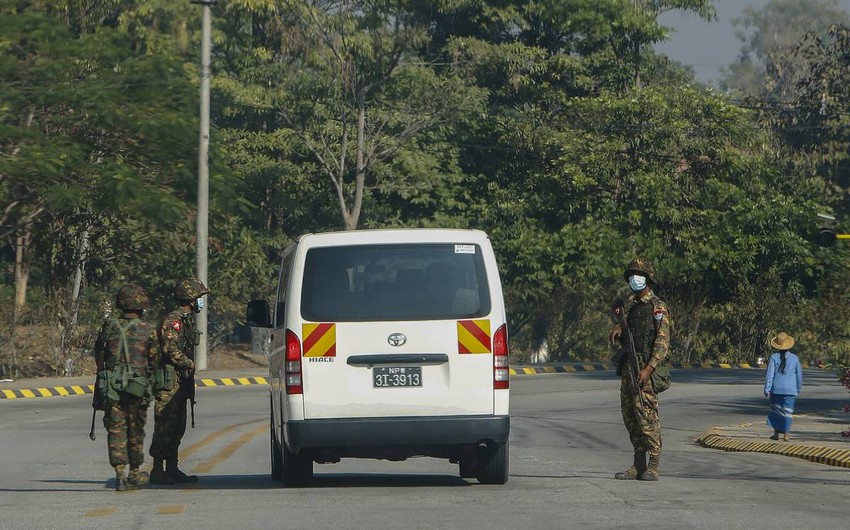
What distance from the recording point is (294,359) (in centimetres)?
1199

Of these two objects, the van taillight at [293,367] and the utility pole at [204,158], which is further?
the utility pole at [204,158]

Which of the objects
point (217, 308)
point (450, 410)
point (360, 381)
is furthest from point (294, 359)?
point (217, 308)

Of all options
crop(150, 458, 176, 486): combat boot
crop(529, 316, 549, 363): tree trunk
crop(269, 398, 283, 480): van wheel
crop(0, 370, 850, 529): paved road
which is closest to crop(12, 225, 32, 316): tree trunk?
crop(529, 316, 549, 363): tree trunk

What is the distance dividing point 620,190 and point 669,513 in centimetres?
3457

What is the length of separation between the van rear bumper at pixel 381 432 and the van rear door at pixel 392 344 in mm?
64

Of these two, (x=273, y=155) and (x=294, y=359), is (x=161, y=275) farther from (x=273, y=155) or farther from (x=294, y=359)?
(x=294, y=359)

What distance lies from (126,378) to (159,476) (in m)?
1.09

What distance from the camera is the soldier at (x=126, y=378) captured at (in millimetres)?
12633

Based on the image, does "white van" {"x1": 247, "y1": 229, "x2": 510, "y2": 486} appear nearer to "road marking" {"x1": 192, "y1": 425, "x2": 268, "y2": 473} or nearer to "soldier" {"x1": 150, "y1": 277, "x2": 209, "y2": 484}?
"soldier" {"x1": 150, "y1": 277, "x2": 209, "y2": 484}

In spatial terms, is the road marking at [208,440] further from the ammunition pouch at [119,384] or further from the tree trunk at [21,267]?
the tree trunk at [21,267]

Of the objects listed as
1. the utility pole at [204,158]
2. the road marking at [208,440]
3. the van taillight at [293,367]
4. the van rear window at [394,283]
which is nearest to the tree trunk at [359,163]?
the utility pole at [204,158]

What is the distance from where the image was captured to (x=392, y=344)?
12.0 metres

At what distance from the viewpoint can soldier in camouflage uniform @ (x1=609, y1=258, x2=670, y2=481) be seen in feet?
41.6

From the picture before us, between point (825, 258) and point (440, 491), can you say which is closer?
point (440, 491)
